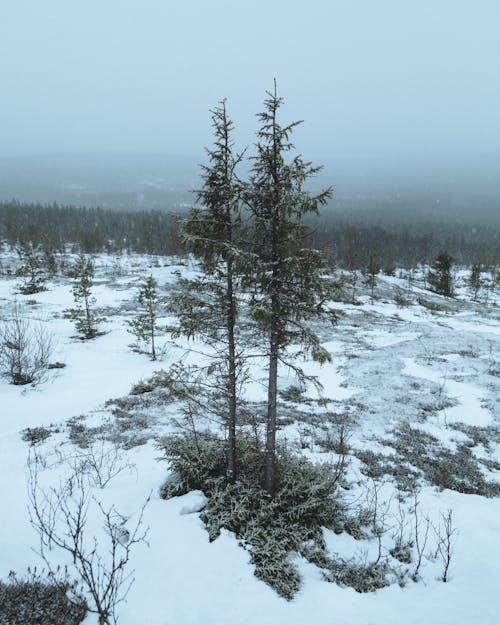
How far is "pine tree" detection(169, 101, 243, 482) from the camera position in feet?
21.1

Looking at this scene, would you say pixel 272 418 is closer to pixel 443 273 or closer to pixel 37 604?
pixel 37 604

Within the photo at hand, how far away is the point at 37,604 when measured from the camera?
5.00m

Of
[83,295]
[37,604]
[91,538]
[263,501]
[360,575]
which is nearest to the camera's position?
[37,604]

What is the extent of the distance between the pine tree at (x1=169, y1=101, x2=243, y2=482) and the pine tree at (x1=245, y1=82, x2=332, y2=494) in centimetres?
41

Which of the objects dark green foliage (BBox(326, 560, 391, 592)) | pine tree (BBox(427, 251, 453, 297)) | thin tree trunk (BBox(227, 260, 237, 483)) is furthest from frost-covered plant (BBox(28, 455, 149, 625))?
pine tree (BBox(427, 251, 453, 297))

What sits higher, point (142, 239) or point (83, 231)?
point (83, 231)

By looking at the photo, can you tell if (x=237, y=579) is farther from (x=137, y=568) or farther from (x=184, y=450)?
(x=184, y=450)

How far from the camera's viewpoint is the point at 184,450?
8.35 m

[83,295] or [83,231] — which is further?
[83,231]

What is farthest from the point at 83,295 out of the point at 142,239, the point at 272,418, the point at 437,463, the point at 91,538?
the point at 142,239

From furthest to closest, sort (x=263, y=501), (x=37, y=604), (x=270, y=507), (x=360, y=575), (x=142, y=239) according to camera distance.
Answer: (x=142, y=239)
(x=263, y=501)
(x=270, y=507)
(x=360, y=575)
(x=37, y=604)

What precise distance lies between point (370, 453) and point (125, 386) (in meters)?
11.7

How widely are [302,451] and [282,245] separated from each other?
723 centimetres

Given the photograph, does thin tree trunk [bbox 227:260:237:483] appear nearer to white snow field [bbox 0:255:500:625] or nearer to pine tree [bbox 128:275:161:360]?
white snow field [bbox 0:255:500:625]
